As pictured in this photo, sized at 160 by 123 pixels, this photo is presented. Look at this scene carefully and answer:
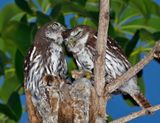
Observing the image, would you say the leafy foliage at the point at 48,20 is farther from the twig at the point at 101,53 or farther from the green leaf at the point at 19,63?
the twig at the point at 101,53

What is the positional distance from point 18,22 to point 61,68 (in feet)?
0.79

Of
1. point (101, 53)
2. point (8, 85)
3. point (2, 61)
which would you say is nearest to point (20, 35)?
point (2, 61)

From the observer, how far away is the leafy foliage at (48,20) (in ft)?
6.01

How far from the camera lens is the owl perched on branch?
1773 millimetres

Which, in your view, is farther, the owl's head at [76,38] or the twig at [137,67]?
the owl's head at [76,38]

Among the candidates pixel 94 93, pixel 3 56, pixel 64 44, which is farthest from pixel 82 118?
pixel 3 56

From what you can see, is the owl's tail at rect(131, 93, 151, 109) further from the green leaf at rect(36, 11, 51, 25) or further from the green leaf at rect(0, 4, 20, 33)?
the green leaf at rect(0, 4, 20, 33)

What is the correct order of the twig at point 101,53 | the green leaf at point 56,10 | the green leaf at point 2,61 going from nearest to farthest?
the twig at point 101,53
the green leaf at point 56,10
the green leaf at point 2,61

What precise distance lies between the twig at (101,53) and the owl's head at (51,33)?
56 cm

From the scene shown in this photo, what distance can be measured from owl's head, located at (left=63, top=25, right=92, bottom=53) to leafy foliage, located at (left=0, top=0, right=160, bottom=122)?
35 mm

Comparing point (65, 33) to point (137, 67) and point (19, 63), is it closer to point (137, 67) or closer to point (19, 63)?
point (19, 63)

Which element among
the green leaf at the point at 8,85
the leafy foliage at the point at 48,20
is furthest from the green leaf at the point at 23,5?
the green leaf at the point at 8,85

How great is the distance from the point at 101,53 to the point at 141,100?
577mm

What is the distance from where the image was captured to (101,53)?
1172 mm
